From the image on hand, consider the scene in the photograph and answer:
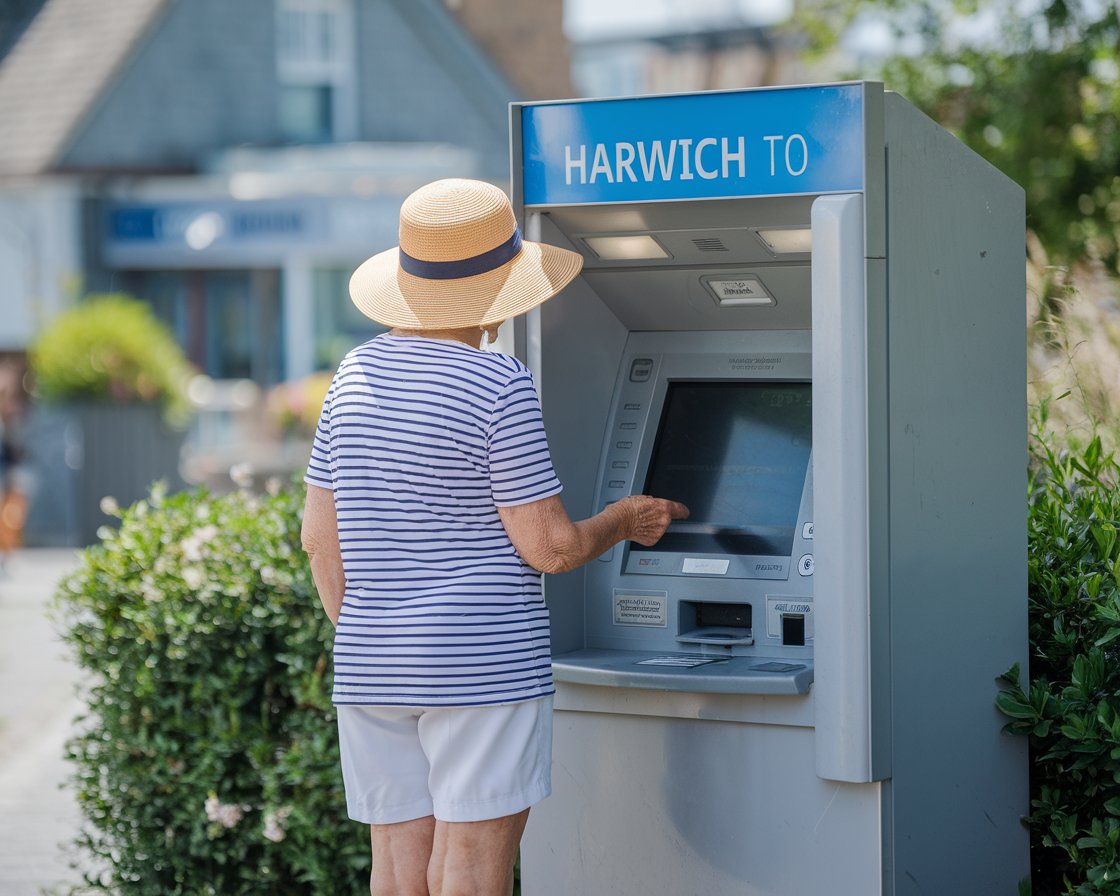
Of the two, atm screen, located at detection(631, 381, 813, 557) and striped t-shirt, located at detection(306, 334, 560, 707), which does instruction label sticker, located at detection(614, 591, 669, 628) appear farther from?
striped t-shirt, located at detection(306, 334, 560, 707)

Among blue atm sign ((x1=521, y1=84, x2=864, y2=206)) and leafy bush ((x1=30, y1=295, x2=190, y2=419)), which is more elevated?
leafy bush ((x1=30, y1=295, x2=190, y2=419))

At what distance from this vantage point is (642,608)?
3.44m

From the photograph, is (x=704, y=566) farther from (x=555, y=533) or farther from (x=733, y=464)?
(x=555, y=533)

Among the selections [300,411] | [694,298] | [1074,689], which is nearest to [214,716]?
[694,298]

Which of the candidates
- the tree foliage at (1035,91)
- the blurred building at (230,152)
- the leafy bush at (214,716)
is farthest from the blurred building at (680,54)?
the leafy bush at (214,716)

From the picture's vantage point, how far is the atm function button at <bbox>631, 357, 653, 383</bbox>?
3.57 metres

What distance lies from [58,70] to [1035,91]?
14.7m

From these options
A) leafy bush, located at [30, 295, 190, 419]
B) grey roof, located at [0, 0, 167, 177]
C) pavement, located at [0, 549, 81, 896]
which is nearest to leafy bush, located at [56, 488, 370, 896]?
pavement, located at [0, 549, 81, 896]

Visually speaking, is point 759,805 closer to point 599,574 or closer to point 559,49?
point 599,574

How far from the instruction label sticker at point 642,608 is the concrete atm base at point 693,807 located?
0.63 ft

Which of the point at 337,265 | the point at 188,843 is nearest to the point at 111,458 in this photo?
the point at 337,265

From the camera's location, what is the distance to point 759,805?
316cm

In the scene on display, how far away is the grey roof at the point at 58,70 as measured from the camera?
63.7ft

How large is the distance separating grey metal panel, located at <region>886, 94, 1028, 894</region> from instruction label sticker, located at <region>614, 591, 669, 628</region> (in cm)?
55
